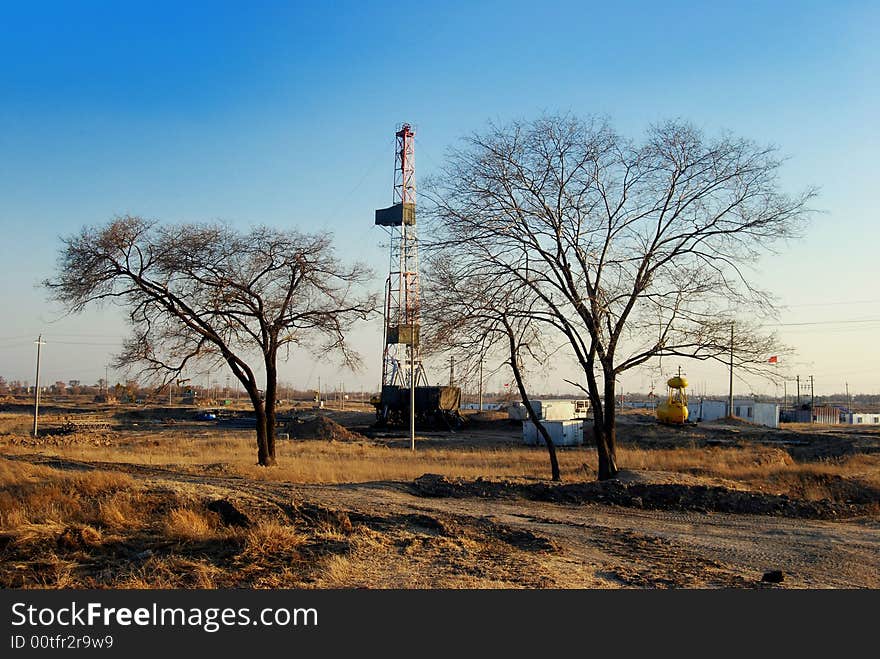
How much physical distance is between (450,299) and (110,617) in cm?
1358

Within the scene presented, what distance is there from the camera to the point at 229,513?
12188 millimetres

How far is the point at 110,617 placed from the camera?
22.3 feet

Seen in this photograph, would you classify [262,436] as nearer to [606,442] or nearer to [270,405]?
[270,405]

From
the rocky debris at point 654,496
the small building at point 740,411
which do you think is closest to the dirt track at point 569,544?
the rocky debris at point 654,496

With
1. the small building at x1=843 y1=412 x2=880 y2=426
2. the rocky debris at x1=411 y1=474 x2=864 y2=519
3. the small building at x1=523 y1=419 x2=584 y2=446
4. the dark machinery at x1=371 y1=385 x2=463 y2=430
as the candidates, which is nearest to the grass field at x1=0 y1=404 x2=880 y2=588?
the rocky debris at x1=411 y1=474 x2=864 y2=519

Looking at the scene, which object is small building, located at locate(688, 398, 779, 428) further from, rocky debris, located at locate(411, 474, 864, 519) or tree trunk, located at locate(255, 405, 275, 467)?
tree trunk, located at locate(255, 405, 275, 467)

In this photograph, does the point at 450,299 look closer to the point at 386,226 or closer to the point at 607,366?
the point at 607,366

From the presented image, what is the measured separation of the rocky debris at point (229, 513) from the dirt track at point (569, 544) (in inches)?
12.0

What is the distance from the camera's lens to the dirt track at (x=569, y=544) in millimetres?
8891

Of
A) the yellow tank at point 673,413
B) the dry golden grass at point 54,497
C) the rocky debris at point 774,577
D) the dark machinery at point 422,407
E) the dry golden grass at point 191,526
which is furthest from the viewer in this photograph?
the dark machinery at point 422,407

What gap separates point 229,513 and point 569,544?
5411mm

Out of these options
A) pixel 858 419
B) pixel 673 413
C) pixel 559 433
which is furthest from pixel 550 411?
pixel 858 419

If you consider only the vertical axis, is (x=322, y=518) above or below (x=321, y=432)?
above

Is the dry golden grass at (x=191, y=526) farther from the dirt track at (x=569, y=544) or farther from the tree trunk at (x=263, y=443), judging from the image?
the tree trunk at (x=263, y=443)
